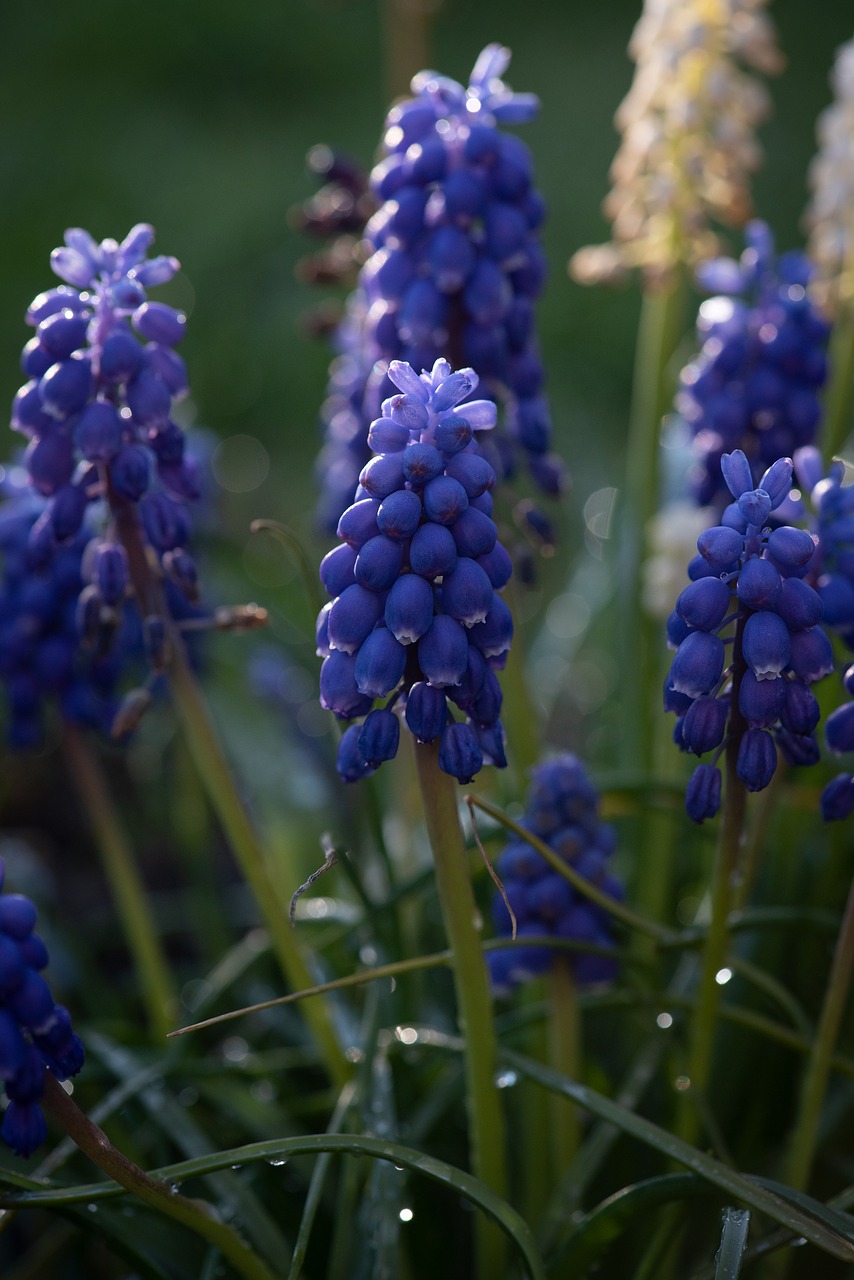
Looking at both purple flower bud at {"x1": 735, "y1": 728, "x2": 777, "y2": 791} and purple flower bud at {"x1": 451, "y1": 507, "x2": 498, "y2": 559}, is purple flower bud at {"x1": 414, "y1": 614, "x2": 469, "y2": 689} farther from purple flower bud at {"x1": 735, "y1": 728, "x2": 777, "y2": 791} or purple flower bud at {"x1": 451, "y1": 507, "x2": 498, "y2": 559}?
purple flower bud at {"x1": 735, "y1": 728, "x2": 777, "y2": 791}

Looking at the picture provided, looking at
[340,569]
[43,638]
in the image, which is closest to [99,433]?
[340,569]

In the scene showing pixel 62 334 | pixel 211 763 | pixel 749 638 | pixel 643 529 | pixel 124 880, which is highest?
pixel 62 334

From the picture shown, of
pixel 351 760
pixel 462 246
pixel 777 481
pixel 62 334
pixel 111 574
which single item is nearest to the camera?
pixel 777 481

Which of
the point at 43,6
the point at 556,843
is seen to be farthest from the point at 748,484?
the point at 43,6

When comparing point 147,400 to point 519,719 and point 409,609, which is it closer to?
point 409,609

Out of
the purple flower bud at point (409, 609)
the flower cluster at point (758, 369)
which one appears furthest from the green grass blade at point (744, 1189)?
the flower cluster at point (758, 369)

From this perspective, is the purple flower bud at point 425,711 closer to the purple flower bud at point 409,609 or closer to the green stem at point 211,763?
the purple flower bud at point 409,609
